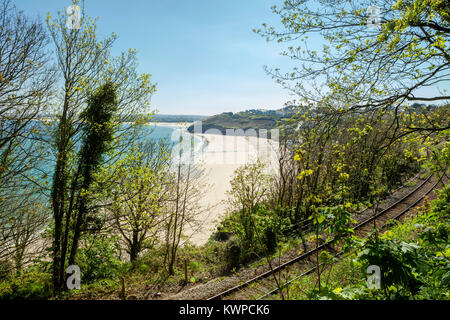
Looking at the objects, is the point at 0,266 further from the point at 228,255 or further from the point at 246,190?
the point at 246,190

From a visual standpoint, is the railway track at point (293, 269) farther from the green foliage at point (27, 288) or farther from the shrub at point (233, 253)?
the green foliage at point (27, 288)

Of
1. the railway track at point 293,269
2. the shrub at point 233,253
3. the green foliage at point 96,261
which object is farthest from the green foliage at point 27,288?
the shrub at point 233,253

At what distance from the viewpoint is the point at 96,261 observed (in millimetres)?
10961

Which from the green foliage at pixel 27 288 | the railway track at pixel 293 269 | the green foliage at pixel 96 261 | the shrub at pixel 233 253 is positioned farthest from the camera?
the shrub at pixel 233 253

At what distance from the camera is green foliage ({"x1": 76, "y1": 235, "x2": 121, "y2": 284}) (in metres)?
10.4

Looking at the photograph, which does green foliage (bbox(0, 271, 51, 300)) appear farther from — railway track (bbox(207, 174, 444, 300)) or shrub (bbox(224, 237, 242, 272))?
shrub (bbox(224, 237, 242, 272))

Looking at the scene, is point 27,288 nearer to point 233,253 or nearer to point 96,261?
point 96,261

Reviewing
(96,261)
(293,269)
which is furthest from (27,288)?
(293,269)

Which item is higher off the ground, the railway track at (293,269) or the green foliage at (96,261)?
the railway track at (293,269)

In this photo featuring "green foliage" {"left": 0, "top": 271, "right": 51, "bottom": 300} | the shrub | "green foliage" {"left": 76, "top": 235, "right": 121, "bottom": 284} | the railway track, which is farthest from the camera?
the shrub

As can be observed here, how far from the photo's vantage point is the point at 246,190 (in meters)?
12.5

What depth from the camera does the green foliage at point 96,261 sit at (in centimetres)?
1042

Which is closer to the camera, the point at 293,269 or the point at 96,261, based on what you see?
the point at 293,269

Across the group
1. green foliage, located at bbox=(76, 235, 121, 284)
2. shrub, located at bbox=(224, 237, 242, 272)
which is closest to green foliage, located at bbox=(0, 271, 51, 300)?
green foliage, located at bbox=(76, 235, 121, 284)
